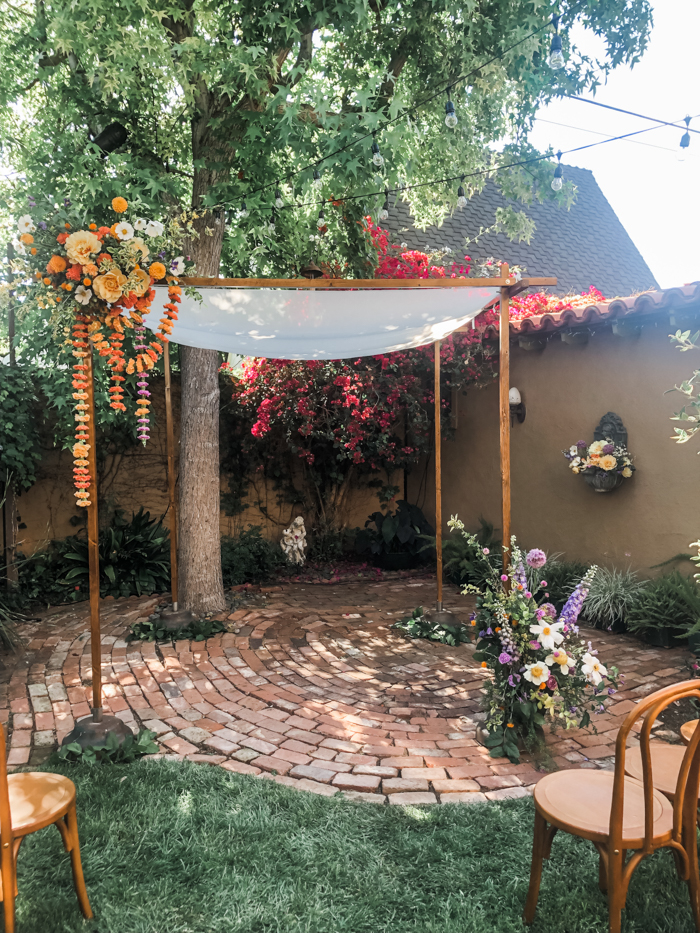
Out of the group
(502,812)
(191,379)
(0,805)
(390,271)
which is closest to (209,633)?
(191,379)

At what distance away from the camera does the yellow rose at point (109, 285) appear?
9.67ft

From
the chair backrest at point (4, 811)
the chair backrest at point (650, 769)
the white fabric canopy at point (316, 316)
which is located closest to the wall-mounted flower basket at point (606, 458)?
the white fabric canopy at point (316, 316)

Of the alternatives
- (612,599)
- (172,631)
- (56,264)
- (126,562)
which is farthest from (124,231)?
(612,599)

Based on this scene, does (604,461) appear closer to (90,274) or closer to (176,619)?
(176,619)

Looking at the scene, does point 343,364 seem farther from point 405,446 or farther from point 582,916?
point 582,916

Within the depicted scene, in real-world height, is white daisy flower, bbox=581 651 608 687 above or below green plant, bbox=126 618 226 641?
above

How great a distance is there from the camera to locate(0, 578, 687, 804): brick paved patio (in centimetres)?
319

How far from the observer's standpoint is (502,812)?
2764 millimetres

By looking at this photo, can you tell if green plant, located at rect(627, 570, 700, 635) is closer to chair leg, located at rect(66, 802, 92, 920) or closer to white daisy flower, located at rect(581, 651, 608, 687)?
white daisy flower, located at rect(581, 651, 608, 687)

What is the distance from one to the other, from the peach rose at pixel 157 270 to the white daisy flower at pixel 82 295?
30 centimetres

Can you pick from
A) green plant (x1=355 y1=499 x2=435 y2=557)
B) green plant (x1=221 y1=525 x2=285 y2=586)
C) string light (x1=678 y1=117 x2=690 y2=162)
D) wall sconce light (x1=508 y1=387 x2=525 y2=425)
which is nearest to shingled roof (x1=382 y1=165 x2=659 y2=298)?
wall sconce light (x1=508 y1=387 x2=525 y2=425)

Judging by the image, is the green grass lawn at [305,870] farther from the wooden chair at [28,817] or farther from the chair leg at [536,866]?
the wooden chair at [28,817]

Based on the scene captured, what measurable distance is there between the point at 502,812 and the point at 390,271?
537 centimetres

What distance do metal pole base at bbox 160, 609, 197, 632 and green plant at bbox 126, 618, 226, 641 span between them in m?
0.02
